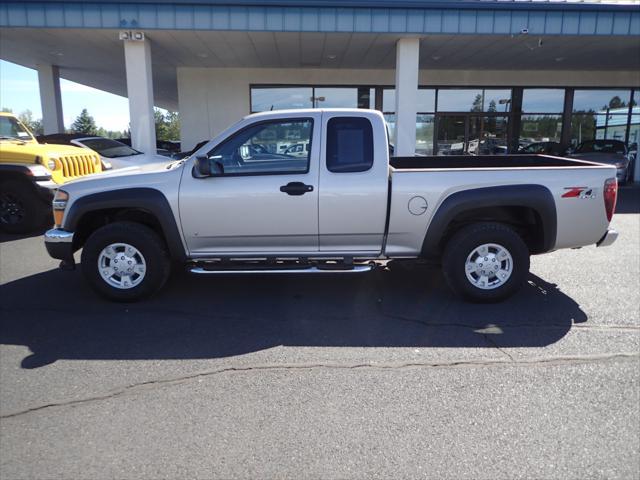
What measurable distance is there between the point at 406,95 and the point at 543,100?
8585mm

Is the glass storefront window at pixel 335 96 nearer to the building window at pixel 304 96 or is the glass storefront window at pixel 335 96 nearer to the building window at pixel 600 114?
the building window at pixel 304 96

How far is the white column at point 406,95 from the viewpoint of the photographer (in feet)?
41.1

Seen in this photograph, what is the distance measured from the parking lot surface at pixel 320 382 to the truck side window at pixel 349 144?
4.66 ft

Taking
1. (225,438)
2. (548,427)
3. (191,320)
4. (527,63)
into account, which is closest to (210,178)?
(191,320)

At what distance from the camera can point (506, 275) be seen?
5043mm

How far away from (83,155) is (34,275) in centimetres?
393

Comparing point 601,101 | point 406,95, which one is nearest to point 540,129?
point 601,101

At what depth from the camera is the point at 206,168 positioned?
4770 millimetres

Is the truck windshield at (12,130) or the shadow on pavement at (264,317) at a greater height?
the truck windshield at (12,130)

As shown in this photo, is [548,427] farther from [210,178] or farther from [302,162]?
[210,178]

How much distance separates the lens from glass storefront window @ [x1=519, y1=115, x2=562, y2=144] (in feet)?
61.3

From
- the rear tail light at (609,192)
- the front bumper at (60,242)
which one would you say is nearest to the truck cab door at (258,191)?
the front bumper at (60,242)

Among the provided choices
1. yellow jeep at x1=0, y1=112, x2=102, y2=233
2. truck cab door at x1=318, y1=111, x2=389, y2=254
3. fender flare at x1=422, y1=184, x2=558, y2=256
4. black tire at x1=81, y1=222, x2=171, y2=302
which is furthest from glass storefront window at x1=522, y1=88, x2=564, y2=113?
black tire at x1=81, y1=222, x2=171, y2=302

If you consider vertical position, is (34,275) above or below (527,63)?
below
